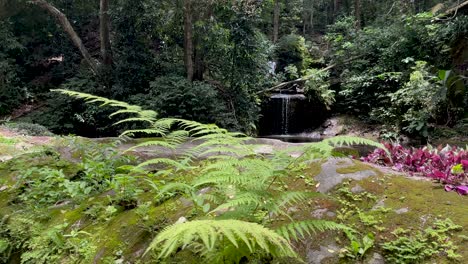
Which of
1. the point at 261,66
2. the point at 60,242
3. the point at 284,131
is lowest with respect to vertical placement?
the point at 284,131

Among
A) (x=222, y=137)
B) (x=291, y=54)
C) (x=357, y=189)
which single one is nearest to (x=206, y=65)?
(x=291, y=54)

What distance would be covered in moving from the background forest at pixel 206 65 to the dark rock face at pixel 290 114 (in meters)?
0.55

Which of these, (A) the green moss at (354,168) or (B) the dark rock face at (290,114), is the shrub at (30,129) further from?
(A) the green moss at (354,168)

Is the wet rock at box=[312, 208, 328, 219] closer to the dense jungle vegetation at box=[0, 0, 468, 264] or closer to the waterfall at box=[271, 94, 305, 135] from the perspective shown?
the dense jungle vegetation at box=[0, 0, 468, 264]

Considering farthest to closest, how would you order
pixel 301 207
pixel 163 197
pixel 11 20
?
pixel 11 20
pixel 163 197
pixel 301 207

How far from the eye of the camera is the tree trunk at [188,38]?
9584mm

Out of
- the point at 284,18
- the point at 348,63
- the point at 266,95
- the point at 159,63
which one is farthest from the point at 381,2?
the point at 159,63

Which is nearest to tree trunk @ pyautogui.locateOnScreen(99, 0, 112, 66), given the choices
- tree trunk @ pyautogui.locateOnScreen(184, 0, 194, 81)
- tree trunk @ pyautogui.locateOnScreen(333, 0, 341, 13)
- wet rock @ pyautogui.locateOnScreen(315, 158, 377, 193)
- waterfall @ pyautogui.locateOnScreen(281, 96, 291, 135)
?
tree trunk @ pyautogui.locateOnScreen(184, 0, 194, 81)

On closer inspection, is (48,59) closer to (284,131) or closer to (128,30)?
(128,30)

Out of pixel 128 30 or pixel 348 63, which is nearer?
pixel 128 30

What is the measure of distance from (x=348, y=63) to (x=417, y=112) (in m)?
4.87

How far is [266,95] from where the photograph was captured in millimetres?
13672

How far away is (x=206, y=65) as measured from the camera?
36.7 ft

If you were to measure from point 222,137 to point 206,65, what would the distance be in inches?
373
